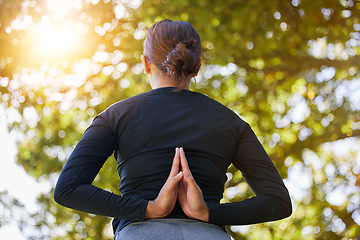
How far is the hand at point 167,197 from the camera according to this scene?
1.72m

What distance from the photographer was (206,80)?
27.2 feet

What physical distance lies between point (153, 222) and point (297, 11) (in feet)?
17.9

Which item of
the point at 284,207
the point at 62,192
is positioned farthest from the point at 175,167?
the point at 284,207

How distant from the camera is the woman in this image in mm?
1752

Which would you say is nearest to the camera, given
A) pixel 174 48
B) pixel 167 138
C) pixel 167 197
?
pixel 167 197

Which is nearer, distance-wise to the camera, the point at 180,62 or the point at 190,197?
the point at 190,197

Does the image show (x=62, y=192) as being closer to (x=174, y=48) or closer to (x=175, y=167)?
(x=175, y=167)

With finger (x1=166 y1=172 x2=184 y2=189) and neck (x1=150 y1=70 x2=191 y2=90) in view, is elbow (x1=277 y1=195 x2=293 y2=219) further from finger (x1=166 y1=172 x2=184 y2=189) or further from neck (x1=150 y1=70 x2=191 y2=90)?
neck (x1=150 y1=70 x2=191 y2=90)

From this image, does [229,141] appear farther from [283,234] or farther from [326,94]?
[283,234]

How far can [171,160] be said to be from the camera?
1.81 meters

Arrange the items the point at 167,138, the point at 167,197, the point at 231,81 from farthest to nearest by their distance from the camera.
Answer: the point at 231,81, the point at 167,138, the point at 167,197

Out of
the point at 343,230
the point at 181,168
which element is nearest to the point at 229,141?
the point at 181,168

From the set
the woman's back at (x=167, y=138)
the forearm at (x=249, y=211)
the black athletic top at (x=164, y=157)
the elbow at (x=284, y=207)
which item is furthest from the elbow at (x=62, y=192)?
the elbow at (x=284, y=207)

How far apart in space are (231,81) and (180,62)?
20.8ft
